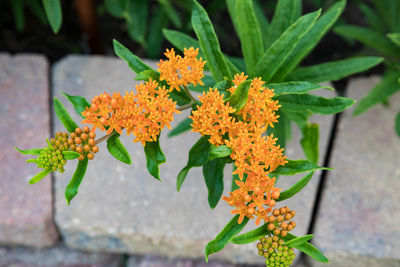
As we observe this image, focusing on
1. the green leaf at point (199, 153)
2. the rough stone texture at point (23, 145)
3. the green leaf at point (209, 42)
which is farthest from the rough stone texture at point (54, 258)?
the green leaf at point (209, 42)

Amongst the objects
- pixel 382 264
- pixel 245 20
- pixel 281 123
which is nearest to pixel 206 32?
pixel 245 20

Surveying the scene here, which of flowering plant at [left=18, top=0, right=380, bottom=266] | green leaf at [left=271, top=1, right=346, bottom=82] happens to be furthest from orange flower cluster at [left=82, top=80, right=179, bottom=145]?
green leaf at [left=271, top=1, right=346, bottom=82]

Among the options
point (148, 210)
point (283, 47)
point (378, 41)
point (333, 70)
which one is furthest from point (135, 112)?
point (378, 41)

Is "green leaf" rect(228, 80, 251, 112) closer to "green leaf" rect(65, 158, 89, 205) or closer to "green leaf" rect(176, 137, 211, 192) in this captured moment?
"green leaf" rect(176, 137, 211, 192)

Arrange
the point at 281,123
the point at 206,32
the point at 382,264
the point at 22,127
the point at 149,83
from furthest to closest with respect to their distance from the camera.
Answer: the point at 22,127 < the point at 382,264 < the point at 281,123 < the point at 206,32 < the point at 149,83

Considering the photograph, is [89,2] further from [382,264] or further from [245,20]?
[382,264]

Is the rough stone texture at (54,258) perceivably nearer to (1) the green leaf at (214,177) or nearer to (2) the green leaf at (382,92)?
(1) the green leaf at (214,177)
